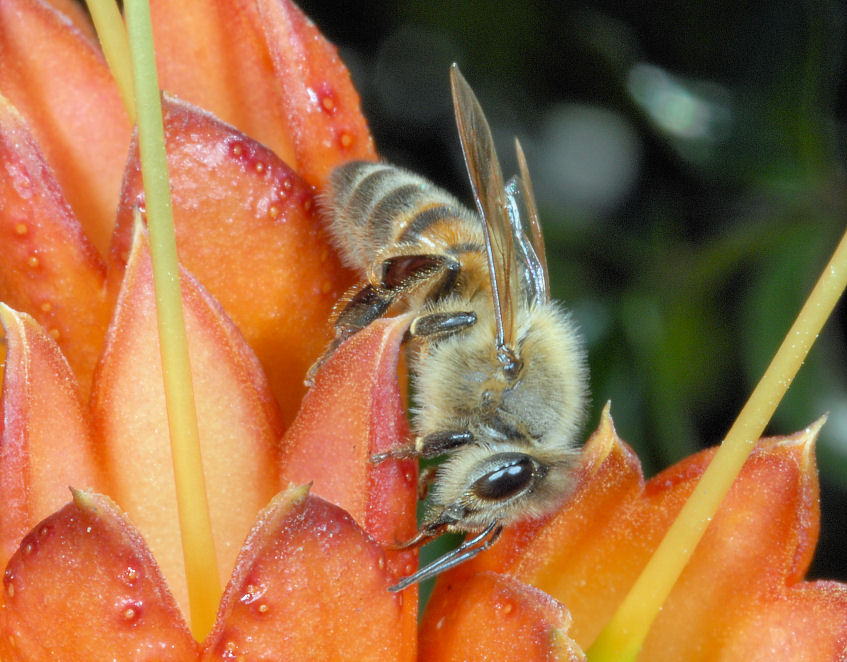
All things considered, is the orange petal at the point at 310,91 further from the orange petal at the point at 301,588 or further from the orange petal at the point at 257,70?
the orange petal at the point at 301,588

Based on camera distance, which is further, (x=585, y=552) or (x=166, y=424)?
(x=585, y=552)

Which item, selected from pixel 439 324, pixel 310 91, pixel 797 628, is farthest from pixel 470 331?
pixel 797 628

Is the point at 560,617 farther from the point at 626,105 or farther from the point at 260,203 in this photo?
the point at 626,105

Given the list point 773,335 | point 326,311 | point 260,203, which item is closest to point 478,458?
point 326,311

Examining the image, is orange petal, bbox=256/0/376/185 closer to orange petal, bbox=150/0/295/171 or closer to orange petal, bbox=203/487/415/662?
orange petal, bbox=150/0/295/171

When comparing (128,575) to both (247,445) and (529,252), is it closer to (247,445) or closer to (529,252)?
(247,445)

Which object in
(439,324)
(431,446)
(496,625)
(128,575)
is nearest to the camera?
(128,575)

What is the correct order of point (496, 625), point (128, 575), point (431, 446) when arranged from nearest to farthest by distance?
point (128, 575) < point (496, 625) < point (431, 446)

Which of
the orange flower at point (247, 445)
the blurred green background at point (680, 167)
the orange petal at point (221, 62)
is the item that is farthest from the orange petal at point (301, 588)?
Result: the blurred green background at point (680, 167)
